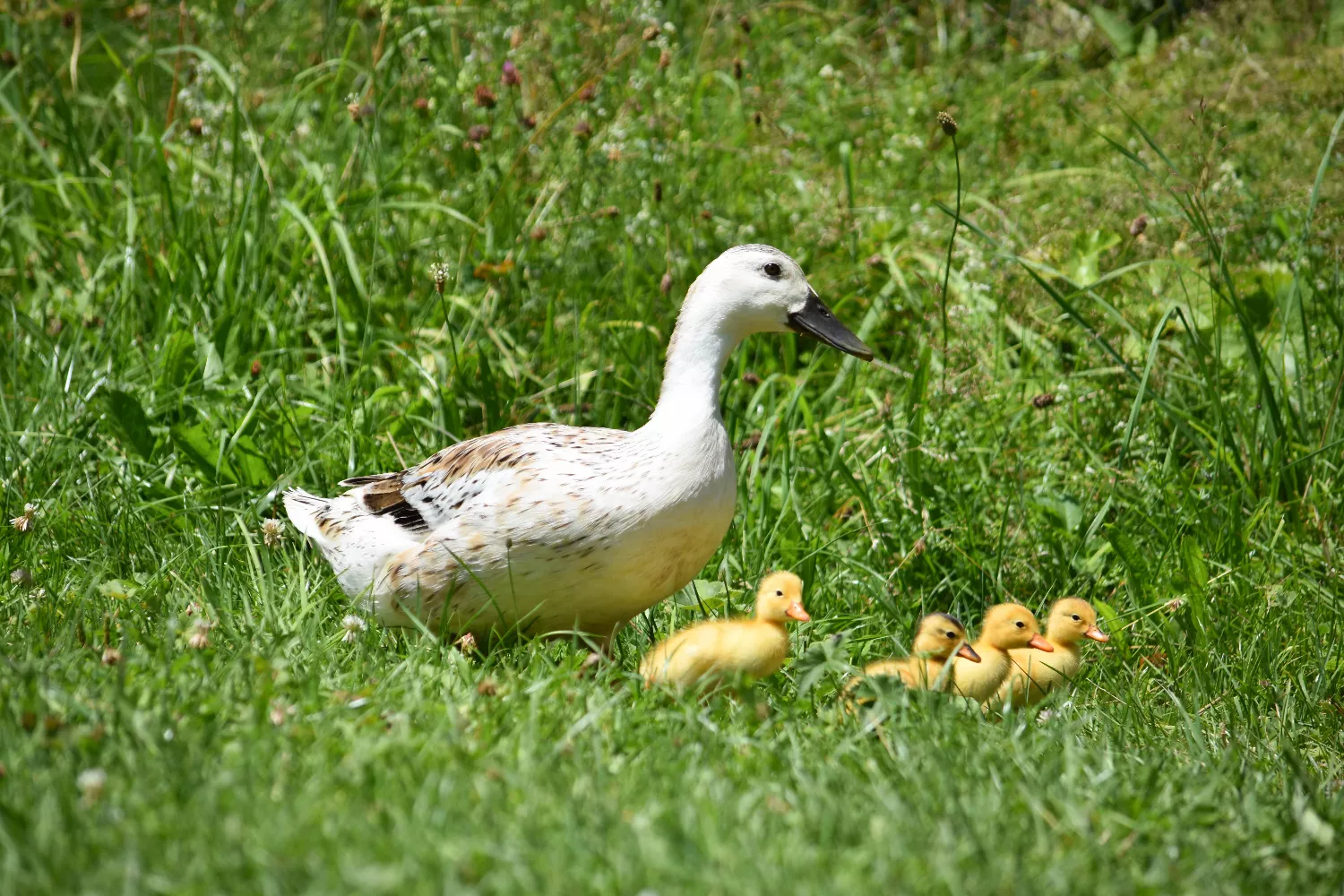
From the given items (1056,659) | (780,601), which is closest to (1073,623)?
(1056,659)

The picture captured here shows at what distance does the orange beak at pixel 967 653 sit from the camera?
13.5 feet

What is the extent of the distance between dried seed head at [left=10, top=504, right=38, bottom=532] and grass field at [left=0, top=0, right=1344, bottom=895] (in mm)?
125

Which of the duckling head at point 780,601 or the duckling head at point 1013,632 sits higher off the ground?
the duckling head at point 780,601

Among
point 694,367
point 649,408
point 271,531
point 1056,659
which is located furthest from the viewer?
point 649,408

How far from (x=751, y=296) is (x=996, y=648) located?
55.9 inches

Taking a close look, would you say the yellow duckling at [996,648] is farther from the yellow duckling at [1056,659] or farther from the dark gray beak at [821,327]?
the dark gray beak at [821,327]

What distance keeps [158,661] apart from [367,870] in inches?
54.4

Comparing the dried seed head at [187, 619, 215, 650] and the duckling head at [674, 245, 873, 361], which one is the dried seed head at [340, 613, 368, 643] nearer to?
the dried seed head at [187, 619, 215, 650]

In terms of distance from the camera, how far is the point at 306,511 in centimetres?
489

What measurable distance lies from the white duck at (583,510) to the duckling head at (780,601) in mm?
243

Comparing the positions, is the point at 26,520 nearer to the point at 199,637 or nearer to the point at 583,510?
the point at 199,637

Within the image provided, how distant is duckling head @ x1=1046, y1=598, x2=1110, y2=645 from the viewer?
4504 millimetres

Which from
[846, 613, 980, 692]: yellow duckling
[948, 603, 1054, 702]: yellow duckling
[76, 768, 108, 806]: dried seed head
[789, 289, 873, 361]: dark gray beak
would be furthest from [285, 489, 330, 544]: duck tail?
[948, 603, 1054, 702]: yellow duckling

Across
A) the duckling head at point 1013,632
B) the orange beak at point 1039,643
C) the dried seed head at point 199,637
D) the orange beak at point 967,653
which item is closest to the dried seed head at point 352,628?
the dried seed head at point 199,637
